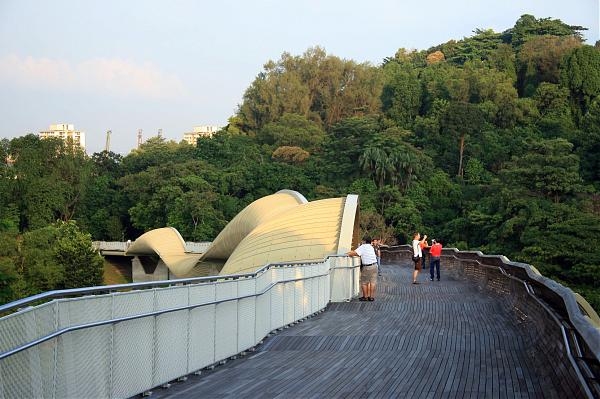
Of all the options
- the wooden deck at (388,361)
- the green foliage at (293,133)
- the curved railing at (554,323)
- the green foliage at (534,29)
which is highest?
the green foliage at (534,29)

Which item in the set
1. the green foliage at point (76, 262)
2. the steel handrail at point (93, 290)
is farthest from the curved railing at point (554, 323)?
the green foliage at point (76, 262)

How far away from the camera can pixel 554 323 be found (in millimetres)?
10859

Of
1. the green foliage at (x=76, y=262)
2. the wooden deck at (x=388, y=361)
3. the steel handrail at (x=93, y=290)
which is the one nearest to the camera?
the steel handrail at (x=93, y=290)

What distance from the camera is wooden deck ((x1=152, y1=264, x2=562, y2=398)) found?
973cm

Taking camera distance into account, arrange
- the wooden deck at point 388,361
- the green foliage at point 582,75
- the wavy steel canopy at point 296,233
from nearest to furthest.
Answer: the wooden deck at point 388,361, the wavy steel canopy at point 296,233, the green foliage at point 582,75

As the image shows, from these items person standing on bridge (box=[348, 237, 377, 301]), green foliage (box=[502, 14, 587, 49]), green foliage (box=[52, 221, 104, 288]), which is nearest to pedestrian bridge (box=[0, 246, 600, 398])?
person standing on bridge (box=[348, 237, 377, 301])

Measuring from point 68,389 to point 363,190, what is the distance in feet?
235

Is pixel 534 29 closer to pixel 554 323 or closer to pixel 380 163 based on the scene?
pixel 380 163

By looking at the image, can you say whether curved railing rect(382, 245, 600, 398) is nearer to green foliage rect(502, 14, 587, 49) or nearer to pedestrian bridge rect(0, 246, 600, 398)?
pedestrian bridge rect(0, 246, 600, 398)

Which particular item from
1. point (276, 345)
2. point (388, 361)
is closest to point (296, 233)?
point (276, 345)

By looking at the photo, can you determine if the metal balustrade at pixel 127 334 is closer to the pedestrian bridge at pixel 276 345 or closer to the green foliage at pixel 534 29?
the pedestrian bridge at pixel 276 345

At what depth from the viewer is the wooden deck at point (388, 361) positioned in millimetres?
9734

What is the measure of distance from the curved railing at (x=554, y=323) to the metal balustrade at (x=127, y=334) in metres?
4.20

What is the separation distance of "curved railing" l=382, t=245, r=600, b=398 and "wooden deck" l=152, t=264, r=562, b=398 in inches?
10.1
